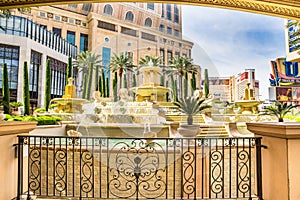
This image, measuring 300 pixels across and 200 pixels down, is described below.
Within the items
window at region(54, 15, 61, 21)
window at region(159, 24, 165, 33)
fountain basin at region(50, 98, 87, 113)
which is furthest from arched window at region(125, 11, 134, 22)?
fountain basin at region(50, 98, 87, 113)

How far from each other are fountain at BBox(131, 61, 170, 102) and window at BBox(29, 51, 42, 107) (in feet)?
42.3

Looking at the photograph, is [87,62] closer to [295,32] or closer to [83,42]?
[83,42]

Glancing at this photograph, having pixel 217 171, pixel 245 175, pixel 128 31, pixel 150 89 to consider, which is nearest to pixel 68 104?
pixel 150 89

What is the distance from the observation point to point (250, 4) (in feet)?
14.4

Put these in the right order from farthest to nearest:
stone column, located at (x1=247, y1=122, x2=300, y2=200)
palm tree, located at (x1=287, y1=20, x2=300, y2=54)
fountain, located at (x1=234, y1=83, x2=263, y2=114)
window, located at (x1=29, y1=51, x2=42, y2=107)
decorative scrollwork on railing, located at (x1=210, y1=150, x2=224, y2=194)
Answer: window, located at (x1=29, y1=51, x2=42, y2=107) → fountain, located at (x1=234, y1=83, x2=263, y2=114) → palm tree, located at (x1=287, y1=20, x2=300, y2=54) → decorative scrollwork on railing, located at (x1=210, y1=150, x2=224, y2=194) → stone column, located at (x1=247, y1=122, x2=300, y2=200)

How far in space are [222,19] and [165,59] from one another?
55.0 ft

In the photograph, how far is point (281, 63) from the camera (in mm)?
34219

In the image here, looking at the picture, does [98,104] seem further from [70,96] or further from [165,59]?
[165,59]

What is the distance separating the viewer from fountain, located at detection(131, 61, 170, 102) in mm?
19531

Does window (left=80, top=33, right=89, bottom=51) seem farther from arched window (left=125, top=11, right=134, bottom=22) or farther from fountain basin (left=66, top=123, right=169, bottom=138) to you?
fountain basin (left=66, top=123, right=169, bottom=138)

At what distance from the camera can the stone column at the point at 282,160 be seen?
9.39 feet

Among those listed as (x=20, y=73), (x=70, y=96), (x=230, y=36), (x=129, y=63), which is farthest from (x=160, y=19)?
(x=70, y=96)

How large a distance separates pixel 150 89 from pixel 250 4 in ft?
49.6

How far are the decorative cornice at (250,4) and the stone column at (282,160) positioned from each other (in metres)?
2.25
